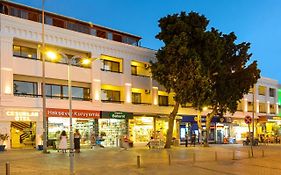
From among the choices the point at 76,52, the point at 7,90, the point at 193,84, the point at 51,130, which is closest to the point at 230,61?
the point at 193,84

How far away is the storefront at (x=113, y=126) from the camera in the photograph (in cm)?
3950

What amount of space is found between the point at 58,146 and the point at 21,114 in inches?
166

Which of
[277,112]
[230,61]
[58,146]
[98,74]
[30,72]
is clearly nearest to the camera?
[58,146]

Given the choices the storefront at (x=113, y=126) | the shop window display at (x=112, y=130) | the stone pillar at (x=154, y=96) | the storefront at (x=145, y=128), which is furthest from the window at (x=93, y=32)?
the storefront at (x=145, y=128)

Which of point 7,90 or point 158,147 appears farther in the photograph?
point 158,147

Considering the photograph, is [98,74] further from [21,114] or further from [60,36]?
[21,114]

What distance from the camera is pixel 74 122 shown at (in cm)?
3784

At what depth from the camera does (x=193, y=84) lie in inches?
1426

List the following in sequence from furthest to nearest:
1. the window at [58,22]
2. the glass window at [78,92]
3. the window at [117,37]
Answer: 1. the window at [117,37]
2. the window at [58,22]
3. the glass window at [78,92]

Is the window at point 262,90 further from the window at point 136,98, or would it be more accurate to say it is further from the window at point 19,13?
the window at point 19,13

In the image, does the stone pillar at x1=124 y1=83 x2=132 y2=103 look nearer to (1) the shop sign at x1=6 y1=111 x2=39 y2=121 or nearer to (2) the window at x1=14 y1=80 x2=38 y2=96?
(2) the window at x1=14 y1=80 x2=38 y2=96

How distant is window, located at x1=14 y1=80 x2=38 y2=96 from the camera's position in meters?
→ 33.9

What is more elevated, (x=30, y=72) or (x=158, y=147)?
(x=30, y=72)

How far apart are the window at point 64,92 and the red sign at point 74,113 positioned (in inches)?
57.0
